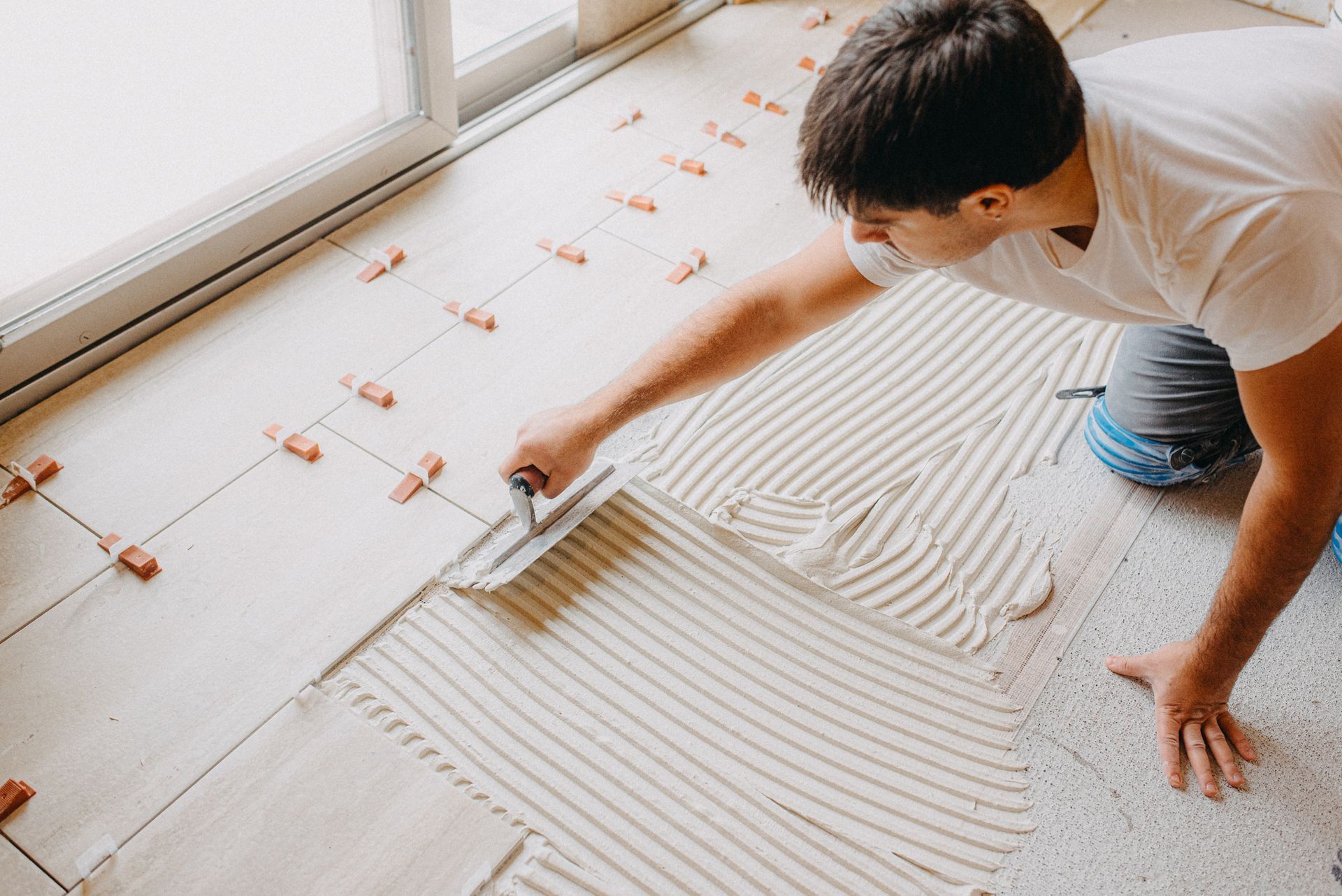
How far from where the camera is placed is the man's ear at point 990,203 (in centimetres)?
104

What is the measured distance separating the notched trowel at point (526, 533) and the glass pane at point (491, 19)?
51.2 inches

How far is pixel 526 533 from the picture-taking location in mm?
1497

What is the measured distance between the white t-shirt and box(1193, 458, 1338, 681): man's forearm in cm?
17

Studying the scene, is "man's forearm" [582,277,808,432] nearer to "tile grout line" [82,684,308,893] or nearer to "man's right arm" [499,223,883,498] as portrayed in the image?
"man's right arm" [499,223,883,498]

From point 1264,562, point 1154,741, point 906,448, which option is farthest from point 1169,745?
point 906,448

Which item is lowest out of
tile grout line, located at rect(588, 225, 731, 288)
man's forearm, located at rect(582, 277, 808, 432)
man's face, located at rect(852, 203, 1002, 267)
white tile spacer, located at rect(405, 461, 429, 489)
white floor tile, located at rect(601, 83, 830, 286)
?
white tile spacer, located at rect(405, 461, 429, 489)

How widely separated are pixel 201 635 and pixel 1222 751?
57.0 inches

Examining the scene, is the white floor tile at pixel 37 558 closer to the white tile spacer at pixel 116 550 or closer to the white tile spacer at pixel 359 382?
the white tile spacer at pixel 116 550

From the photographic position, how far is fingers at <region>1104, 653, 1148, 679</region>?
1463mm

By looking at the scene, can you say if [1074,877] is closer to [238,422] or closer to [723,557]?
[723,557]

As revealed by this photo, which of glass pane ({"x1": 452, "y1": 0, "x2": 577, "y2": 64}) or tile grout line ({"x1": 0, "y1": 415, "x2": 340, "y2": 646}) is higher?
glass pane ({"x1": 452, "y1": 0, "x2": 577, "y2": 64})

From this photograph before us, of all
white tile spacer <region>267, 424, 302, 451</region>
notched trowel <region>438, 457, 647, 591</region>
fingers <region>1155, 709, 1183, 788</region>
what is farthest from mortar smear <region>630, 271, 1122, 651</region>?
white tile spacer <region>267, 424, 302, 451</region>

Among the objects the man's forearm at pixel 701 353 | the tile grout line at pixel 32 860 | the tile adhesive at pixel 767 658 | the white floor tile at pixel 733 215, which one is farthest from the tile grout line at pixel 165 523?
the white floor tile at pixel 733 215

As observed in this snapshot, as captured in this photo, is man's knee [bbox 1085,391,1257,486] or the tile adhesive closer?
the tile adhesive
